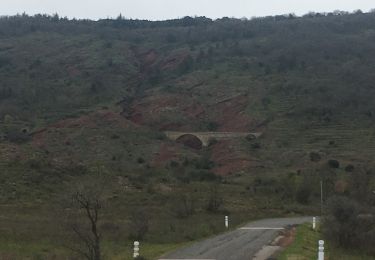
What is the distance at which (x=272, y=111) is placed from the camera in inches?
3521

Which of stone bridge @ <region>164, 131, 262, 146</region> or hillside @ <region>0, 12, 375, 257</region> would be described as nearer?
hillside @ <region>0, 12, 375, 257</region>

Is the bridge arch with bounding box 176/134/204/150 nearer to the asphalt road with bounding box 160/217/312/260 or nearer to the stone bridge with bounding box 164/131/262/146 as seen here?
the stone bridge with bounding box 164/131/262/146

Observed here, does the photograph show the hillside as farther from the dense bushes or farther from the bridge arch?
the dense bushes

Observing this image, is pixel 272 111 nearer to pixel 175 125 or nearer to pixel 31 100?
pixel 175 125

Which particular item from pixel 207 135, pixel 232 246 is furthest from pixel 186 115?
pixel 232 246

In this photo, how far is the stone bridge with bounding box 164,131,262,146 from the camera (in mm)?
83562

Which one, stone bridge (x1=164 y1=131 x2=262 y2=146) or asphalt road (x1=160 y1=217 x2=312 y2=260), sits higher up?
stone bridge (x1=164 y1=131 x2=262 y2=146)

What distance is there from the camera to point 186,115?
95.4 meters

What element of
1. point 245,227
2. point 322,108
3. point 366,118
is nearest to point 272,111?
point 322,108

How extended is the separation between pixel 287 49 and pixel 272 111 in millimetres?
Result: 32640

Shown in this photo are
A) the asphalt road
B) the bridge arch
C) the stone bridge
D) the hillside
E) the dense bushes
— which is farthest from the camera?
the bridge arch

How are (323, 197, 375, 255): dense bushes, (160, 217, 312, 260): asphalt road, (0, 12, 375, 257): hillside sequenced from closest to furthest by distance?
(160, 217, 312, 260): asphalt road → (323, 197, 375, 255): dense bushes → (0, 12, 375, 257): hillside

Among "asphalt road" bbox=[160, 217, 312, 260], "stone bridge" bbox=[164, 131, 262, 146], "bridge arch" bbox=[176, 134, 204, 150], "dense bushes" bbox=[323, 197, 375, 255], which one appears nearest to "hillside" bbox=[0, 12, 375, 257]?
"asphalt road" bbox=[160, 217, 312, 260]

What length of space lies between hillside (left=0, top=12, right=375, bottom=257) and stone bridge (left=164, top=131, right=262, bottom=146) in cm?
174
